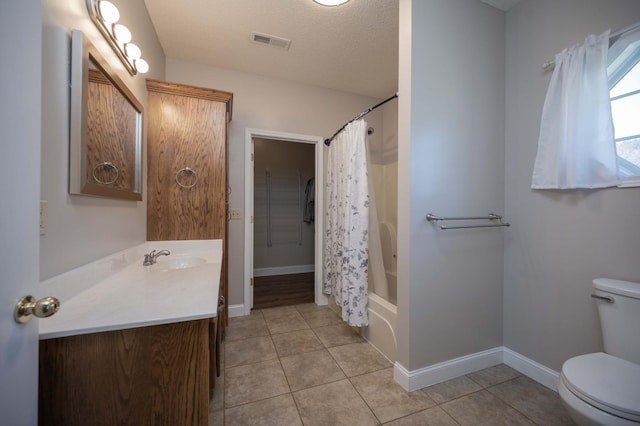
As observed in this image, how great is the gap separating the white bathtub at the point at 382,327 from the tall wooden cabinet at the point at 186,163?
1.20m

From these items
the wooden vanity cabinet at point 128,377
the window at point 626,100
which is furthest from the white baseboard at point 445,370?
the window at point 626,100

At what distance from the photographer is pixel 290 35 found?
2.05 m

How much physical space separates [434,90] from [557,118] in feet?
2.43

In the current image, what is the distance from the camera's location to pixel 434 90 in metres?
1.54

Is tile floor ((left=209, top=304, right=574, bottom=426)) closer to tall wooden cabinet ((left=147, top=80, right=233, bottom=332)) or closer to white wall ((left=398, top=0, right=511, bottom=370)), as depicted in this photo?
white wall ((left=398, top=0, right=511, bottom=370))

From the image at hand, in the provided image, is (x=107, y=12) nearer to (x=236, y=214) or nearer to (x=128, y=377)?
(x=128, y=377)

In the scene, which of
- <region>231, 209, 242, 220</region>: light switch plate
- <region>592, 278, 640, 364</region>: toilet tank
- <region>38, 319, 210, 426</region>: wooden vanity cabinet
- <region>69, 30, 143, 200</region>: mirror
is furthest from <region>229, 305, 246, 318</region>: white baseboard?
<region>592, 278, 640, 364</region>: toilet tank

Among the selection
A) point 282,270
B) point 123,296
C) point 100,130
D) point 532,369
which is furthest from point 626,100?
point 282,270

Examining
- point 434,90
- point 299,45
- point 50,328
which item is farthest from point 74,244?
point 299,45

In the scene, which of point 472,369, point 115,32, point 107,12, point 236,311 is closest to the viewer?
point 107,12

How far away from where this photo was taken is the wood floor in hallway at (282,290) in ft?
9.81

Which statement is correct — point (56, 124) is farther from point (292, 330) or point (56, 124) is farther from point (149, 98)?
point (292, 330)

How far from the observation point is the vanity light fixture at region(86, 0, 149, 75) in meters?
1.12

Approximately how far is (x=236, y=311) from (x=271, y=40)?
8.64ft
